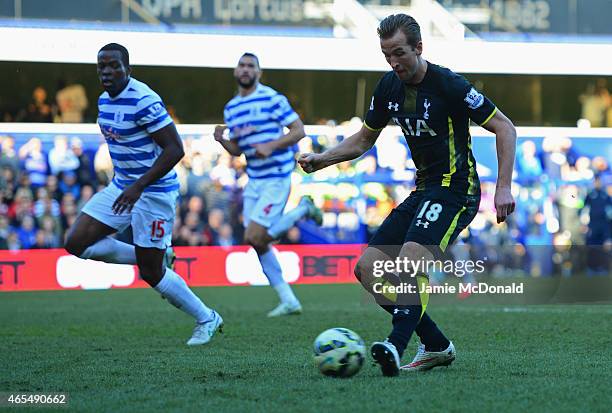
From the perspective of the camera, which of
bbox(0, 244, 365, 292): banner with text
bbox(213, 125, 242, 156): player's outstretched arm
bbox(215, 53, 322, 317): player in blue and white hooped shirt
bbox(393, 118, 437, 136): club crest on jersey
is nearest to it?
bbox(393, 118, 437, 136): club crest on jersey

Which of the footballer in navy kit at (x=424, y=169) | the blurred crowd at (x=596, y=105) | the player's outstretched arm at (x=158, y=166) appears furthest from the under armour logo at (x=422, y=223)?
the blurred crowd at (x=596, y=105)

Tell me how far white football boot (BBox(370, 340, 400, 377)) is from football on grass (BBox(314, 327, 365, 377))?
16cm

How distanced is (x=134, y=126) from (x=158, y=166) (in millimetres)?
413

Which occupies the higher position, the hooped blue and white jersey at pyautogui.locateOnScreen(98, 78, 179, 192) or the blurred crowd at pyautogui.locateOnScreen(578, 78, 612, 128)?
the hooped blue and white jersey at pyautogui.locateOnScreen(98, 78, 179, 192)

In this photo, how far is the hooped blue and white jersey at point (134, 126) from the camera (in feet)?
25.2

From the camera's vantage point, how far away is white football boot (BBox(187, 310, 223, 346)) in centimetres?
790

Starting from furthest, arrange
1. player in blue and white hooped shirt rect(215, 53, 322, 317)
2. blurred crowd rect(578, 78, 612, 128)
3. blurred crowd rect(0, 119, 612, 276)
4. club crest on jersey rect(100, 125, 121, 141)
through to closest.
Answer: blurred crowd rect(578, 78, 612, 128), blurred crowd rect(0, 119, 612, 276), player in blue and white hooped shirt rect(215, 53, 322, 317), club crest on jersey rect(100, 125, 121, 141)

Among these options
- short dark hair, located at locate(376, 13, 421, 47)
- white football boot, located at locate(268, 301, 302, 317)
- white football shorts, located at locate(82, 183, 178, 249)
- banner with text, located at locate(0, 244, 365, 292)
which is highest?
short dark hair, located at locate(376, 13, 421, 47)

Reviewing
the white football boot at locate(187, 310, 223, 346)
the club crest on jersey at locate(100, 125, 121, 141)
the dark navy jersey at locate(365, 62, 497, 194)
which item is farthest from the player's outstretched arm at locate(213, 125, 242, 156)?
the dark navy jersey at locate(365, 62, 497, 194)

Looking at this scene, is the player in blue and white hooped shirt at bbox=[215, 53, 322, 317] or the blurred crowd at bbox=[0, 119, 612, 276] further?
the blurred crowd at bbox=[0, 119, 612, 276]

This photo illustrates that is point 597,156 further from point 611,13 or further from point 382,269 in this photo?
point 382,269

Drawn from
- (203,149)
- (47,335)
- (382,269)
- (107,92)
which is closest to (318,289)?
(203,149)

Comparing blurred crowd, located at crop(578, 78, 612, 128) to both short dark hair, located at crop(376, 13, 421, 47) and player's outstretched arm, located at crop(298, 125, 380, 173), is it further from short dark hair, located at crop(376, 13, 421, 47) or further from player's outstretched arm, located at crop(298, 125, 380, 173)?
short dark hair, located at crop(376, 13, 421, 47)

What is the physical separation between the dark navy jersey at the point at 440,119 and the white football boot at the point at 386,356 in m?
1.05
